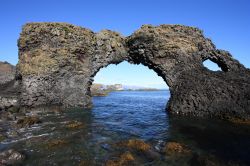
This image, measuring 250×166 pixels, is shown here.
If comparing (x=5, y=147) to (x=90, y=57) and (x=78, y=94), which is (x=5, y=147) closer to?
(x=78, y=94)

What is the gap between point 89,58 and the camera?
130ft

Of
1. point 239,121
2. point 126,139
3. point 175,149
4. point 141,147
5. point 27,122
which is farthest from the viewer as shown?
point 239,121

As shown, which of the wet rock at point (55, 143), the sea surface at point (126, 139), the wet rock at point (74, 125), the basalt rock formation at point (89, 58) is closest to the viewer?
the sea surface at point (126, 139)

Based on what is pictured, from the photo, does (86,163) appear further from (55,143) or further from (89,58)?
(89,58)

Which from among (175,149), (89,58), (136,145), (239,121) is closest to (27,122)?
(136,145)

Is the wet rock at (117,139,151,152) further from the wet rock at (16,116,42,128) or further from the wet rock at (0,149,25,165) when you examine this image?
the wet rock at (16,116,42,128)

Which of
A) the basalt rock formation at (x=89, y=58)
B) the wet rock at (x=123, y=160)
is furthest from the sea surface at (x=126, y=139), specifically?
the basalt rock formation at (x=89, y=58)

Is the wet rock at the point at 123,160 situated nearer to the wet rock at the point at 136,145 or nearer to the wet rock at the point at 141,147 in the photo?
the wet rock at the point at 141,147

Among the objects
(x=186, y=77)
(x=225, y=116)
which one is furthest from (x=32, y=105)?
(x=225, y=116)

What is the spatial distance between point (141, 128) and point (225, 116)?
11100 millimetres

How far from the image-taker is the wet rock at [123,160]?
47.9 ft

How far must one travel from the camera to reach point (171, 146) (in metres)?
17.9

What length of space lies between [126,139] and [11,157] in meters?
8.97

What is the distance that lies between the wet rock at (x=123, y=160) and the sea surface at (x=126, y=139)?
0.66ft
